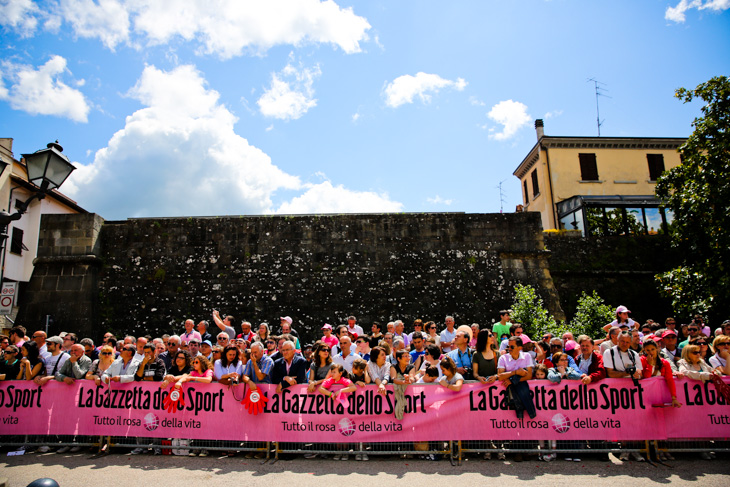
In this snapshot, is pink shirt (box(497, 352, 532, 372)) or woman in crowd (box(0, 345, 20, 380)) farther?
woman in crowd (box(0, 345, 20, 380))

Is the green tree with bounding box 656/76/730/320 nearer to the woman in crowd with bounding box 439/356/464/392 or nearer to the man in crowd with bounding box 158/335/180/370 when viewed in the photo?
the woman in crowd with bounding box 439/356/464/392

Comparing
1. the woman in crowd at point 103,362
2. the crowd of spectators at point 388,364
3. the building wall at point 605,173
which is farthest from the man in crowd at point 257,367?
the building wall at point 605,173

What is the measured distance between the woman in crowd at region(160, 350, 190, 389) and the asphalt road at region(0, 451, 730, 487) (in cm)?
102

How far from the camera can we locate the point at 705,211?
1245 cm

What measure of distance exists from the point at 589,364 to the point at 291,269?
7.93 m

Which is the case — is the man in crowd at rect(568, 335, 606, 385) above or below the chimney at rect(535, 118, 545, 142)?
below

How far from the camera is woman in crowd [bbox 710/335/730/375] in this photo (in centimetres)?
608

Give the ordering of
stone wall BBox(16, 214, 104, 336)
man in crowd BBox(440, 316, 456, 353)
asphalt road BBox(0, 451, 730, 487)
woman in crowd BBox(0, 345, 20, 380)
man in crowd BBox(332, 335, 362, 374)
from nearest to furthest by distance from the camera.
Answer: asphalt road BBox(0, 451, 730, 487) < man in crowd BBox(332, 335, 362, 374) < woman in crowd BBox(0, 345, 20, 380) < man in crowd BBox(440, 316, 456, 353) < stone wall BBox(16, 214, 104, 336)

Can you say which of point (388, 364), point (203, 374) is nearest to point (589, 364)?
point (388, 364)

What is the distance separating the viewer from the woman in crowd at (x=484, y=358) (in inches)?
243

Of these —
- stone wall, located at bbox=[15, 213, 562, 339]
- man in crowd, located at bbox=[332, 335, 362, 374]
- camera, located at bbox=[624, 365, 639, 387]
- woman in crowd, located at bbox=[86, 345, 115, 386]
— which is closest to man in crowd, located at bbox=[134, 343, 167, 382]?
woman in crowd, located at bbox=[86, 345, 115, 386]

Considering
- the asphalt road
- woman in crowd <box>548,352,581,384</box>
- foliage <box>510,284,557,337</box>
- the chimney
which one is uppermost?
the chimney

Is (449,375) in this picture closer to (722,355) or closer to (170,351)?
(722,355)

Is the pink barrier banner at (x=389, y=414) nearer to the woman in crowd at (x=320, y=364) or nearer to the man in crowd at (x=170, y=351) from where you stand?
the woman in crowd at (x=320, y=364)
